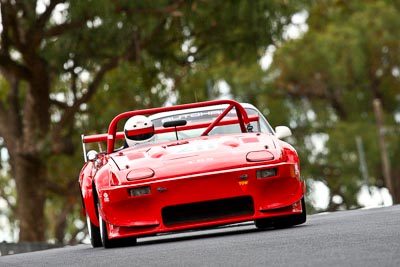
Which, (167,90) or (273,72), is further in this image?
(273,72)

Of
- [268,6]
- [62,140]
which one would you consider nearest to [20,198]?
[62,140]

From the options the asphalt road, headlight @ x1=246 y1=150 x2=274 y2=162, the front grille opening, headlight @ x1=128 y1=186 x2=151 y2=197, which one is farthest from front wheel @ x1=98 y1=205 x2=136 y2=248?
headlight @ x1=246 y1=150 x2=274 y2=162

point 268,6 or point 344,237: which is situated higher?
point 268,6

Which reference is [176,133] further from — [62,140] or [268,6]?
[62,140]

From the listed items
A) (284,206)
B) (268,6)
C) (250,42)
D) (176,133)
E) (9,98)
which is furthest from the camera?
(9,98)

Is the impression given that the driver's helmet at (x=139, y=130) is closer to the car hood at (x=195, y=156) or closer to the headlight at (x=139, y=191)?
the car hood at (x=195, y=156)

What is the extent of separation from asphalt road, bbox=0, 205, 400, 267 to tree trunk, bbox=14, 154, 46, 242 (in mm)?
21192

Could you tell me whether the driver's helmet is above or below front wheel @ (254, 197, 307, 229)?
above

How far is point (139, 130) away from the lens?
44.5 ft

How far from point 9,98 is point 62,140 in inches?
187

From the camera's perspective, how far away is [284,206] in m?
12.4

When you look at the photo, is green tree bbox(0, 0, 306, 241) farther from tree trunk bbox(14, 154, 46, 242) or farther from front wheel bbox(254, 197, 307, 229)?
front wheel bbox(254, 197, 307, 229)

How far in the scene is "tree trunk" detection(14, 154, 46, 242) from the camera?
33219 millimetres

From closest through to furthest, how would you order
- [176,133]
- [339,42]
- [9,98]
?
1. [176,133]
2. [9,98]
3. [339,42]
